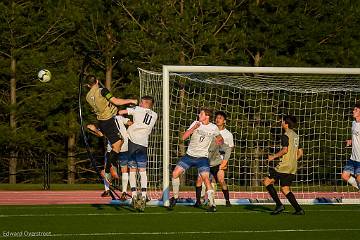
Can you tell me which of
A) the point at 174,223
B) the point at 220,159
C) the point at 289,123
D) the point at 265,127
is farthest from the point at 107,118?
the point at 265,127

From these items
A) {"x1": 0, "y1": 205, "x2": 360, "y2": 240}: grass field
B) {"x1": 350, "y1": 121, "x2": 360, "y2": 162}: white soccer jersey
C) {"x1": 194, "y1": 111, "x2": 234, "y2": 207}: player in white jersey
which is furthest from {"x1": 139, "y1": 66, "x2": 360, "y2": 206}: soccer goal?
{"x1": 0, "y1": 205, "x2": 360, "y2": 240}: grass field

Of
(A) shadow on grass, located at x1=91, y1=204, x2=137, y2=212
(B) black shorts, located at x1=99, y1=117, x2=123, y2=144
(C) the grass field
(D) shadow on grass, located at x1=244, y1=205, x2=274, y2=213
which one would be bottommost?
(D) shadow on grass, located at x1=244, y1=205, x2=274, y2=213

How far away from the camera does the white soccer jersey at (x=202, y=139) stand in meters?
18.0

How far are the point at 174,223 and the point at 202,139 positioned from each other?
2926 mm

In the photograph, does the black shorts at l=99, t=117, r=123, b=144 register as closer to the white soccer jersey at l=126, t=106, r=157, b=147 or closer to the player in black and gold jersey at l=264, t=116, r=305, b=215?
the white soccer jersey at l=126, t=106, r=157, b=147

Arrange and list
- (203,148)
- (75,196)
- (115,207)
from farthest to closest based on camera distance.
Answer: (75,196) → (115,207) → (203,148)

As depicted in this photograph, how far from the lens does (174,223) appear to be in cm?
1541

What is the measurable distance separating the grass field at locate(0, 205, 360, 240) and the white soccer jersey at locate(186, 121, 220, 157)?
3.53 feet

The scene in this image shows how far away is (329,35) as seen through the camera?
115 ft

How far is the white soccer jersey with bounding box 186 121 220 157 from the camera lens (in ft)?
59.0

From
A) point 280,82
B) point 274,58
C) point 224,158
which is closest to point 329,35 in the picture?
point 274,58

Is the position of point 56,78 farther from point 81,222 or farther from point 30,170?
point 81,222

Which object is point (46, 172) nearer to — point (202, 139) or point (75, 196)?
point (75, 196)

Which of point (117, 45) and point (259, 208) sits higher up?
point (117, 45)
